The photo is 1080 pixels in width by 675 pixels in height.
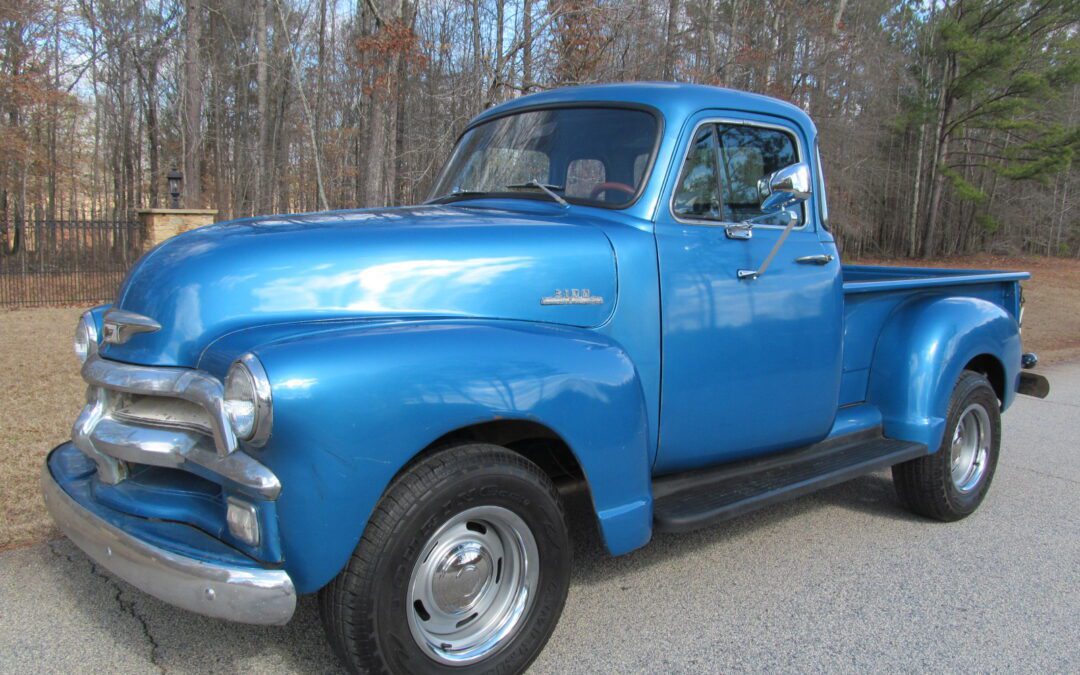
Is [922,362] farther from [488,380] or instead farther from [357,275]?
[357,275]

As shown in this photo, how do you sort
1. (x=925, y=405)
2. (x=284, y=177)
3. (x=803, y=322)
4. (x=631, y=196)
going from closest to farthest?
(x=631, y=196) < (x=803, y=322) < (x=925, y=405) < (x=284, y=177)

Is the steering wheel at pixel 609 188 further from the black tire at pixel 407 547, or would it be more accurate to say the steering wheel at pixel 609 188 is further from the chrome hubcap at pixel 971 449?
the chrome hubcap at pixel 971 449

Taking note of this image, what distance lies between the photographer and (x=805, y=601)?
3479 millimetres

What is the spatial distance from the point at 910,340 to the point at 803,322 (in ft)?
2.91

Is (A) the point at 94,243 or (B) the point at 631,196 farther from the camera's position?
(A) the point at 94,243

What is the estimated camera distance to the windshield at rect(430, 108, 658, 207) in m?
3.48

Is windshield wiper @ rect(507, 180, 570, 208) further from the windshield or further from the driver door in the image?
the driver door

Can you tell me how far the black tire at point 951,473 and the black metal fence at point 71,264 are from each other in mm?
12325

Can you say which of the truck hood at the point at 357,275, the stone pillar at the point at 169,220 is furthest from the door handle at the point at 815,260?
the stone pillar at the point at 169,220

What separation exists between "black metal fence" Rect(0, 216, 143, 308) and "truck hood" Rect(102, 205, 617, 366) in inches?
458

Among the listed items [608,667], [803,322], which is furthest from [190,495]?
[803,322]

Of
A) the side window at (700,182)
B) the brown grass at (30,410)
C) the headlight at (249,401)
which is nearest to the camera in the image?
the headlight at (249,401)

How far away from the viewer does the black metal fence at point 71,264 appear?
43.7 ft

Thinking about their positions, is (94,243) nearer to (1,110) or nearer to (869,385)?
(1,110)
